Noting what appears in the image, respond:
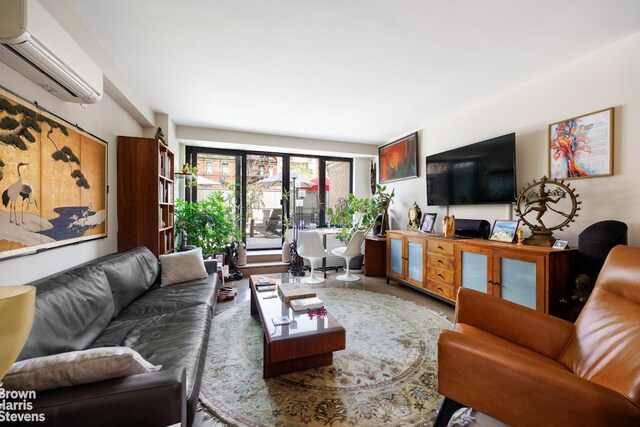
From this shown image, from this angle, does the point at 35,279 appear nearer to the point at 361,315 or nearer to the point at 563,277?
the point at 361,315

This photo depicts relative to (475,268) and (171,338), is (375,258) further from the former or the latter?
(171,338)

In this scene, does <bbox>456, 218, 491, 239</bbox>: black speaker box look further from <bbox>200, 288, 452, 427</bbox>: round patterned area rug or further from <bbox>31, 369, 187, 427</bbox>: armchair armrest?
<bbox>31, 369, 187, 427</bbox>: armchair armrest

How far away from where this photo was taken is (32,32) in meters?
1.29

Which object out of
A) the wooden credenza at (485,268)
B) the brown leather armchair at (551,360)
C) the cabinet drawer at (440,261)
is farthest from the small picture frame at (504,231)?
the brown leather armchair at (551,360)

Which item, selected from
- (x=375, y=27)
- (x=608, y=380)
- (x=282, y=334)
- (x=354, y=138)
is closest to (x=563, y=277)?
(x=608, y=380)

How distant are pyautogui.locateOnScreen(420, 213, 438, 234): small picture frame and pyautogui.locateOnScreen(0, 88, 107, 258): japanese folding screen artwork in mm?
3869

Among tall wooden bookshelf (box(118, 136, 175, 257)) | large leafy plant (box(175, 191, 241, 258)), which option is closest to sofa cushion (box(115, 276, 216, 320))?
tall wooden bookshelf (box(118, 136, 175, 257))

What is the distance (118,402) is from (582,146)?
353 cm

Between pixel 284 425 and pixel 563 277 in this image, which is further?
pixel 563 277

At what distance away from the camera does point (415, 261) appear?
3.52 metres

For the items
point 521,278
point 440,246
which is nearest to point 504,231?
point 521,278

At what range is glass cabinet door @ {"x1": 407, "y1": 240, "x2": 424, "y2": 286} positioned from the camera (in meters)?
3.42

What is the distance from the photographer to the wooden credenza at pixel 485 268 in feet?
6.98

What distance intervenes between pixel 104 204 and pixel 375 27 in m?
2.89
